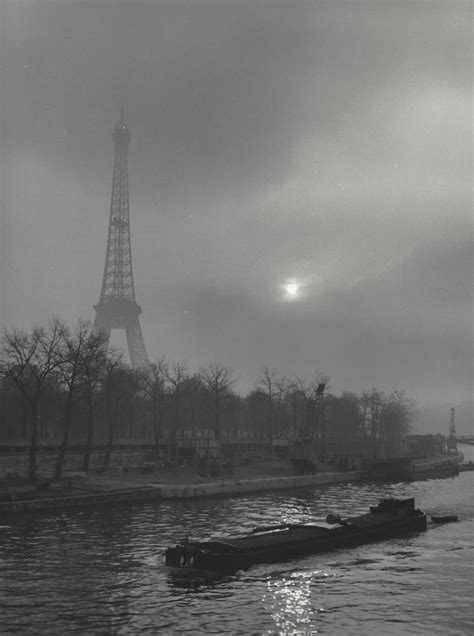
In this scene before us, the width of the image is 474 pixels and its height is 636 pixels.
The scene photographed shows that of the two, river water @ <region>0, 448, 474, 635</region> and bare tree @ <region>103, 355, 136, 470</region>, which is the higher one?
bare tree @ <region>103, 355, 136, 470</region>

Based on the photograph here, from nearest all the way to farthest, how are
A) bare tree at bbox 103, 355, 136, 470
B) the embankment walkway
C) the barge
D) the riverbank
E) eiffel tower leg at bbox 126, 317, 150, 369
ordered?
1. the barge
2. the embankment walkway
3. the riverbank
4. bare tree at bbox 103, 355, 136, 470
5. eiffel tower leg at bbox 126, 317, 150, 369

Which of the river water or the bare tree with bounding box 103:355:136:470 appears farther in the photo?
the bare tree with bounding box 103:355:136:470

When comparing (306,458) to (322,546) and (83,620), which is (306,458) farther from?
(83,620)

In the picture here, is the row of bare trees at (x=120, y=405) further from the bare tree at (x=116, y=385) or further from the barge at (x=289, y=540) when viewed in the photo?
the barge at (x=289, y=540)

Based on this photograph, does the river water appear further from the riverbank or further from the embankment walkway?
the riverbank

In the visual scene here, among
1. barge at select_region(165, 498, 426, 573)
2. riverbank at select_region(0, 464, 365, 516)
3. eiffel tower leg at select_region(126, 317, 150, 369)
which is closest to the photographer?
barge at select_region(165, 498, 426, 573)

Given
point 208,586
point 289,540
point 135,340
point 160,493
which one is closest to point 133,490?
point 160,493

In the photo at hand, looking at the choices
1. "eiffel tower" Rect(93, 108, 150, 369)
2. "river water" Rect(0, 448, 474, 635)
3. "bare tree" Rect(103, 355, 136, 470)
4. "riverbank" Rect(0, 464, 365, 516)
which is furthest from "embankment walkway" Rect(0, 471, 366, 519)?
"eiffel tower" Rect(93, 108, 150, 369)

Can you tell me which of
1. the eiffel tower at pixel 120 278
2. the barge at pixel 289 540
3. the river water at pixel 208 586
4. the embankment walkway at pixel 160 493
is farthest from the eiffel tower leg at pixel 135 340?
the barge at pixel 289 540
